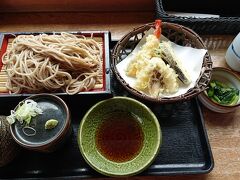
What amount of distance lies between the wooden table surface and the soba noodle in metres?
0.39

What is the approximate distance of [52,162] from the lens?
1.55m

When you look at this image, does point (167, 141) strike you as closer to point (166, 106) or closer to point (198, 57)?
point (166, 106)

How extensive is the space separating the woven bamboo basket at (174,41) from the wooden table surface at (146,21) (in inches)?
8.2

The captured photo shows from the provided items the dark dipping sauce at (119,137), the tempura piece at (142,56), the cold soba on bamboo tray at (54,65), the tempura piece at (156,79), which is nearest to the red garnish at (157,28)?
the tempura piece at (142,56)

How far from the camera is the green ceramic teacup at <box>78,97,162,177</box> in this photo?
4.74 feet

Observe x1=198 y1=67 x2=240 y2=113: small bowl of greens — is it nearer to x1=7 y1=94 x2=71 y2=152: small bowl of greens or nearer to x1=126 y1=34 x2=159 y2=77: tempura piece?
x1=126 y1=34 x2=159 y2=77: tempura piece

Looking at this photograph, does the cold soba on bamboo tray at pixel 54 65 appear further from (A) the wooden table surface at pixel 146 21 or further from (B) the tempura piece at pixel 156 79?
(A) the wooden table surface at pixel 146 21

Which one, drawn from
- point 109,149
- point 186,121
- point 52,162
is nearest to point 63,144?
point 52,162

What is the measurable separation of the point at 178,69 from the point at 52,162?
0.90 m

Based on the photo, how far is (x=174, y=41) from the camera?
188 centimetres

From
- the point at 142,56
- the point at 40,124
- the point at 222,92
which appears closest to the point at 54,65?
the point at 40,124

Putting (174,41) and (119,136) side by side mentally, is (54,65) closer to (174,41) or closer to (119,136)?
(119,136)

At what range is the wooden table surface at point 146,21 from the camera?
158cm

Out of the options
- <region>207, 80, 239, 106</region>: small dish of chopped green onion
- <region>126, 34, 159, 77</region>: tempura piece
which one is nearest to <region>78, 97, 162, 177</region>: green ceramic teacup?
<region>126, 34, 159, 77</region>: tempura piece
